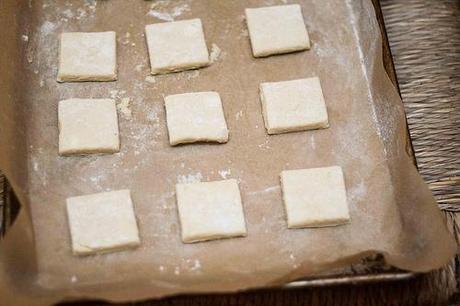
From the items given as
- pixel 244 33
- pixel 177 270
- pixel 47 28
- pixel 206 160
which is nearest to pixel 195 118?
pixel 206 160

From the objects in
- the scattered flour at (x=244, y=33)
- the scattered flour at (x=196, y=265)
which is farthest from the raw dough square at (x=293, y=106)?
the scattered flour at (x=196, y=265)

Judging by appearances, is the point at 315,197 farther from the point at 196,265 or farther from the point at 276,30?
the point at 276,30

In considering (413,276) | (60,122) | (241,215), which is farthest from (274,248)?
(60,122)

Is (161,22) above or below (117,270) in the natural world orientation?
above

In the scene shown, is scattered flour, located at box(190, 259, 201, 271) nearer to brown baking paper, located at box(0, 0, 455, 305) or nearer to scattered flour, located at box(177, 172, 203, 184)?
brown baking paper, located at box(0, 0, 455, 305)

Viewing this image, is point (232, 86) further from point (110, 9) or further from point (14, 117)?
point (14, 117)
